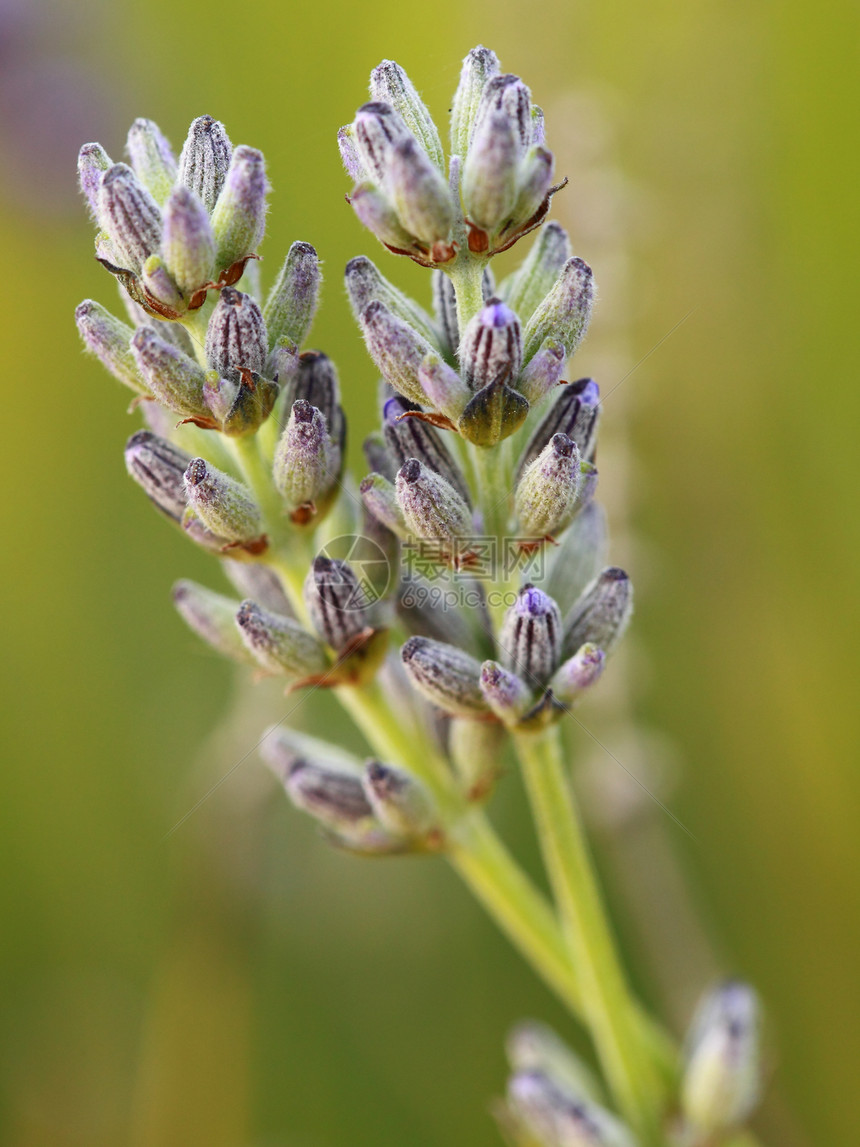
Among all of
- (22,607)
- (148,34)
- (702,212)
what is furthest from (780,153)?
(22,607)

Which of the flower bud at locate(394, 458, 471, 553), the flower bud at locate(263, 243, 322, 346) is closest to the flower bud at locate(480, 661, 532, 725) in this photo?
the flower bud at locate(394, 458, 471, 553)

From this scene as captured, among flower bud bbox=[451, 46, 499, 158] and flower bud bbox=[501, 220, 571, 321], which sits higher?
flower bud bbox=[451, 46, 499, 158]

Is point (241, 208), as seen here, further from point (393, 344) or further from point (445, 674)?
point (445, 674)

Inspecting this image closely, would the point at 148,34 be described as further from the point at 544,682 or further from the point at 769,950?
the point at 769,950

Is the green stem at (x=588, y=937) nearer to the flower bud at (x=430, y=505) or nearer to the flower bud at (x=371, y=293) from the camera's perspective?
the flower bud at (x=430, y=505)

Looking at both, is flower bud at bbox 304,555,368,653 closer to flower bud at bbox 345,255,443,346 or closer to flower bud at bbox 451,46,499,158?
flower bud at bbox 345,255,443,346
